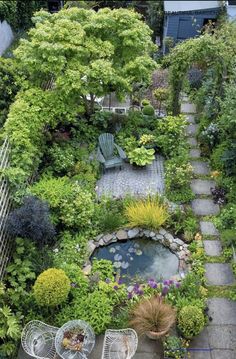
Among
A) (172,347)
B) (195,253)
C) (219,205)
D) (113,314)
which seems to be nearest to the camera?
(172,347)

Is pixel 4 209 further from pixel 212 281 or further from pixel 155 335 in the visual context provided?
pixel 212 281

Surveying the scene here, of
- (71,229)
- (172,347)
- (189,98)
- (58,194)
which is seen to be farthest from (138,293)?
(189,98)

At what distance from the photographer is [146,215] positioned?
10.3 metres

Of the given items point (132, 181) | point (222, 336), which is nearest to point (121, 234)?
point (132, 181)

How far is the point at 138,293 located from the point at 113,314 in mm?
699

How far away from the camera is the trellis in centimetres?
926

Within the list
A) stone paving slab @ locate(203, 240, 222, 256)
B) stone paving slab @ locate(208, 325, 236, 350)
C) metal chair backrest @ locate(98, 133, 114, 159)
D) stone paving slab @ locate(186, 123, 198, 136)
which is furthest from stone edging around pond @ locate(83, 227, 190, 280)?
stone paving slab @ locate(186, 123, 198, 136)

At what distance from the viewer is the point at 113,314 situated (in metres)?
8.84

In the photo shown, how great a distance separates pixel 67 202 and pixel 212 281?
154 inches

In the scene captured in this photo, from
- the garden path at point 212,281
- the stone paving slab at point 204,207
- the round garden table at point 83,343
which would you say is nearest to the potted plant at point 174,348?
the garden path at point 212,281

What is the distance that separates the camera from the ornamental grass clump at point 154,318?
8.05m

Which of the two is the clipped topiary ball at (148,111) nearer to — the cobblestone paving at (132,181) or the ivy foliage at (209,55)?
the ivy foliage at (209,55)

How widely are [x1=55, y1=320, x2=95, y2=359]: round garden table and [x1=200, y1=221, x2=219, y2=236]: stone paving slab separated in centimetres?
400

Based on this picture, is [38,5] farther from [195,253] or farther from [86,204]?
[195,253]
